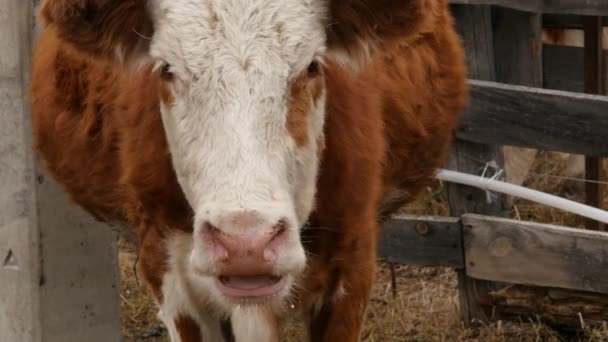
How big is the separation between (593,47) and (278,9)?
337 cm

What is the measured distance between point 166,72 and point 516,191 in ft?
8.64

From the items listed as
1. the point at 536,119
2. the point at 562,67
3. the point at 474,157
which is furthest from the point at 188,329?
the point at 562,67

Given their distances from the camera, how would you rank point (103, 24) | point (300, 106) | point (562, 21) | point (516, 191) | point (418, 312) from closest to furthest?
point (300, 106) → point (103, 24) → point (516, 191) → point (418, 312) → point (562, 21)

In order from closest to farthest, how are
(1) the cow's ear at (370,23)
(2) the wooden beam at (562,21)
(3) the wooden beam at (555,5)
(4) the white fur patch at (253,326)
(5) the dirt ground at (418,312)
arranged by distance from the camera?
(1) the cow's ear at (370,23), (4) the white fur patch at (253,326), (3) the wooden beam at (555,5), (5) the dirt ground at (418,312), (2) the wooden beam at (562,21)

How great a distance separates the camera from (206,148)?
4008 millimetres

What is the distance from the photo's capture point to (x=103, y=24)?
4.29 m

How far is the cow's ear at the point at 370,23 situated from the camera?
429cm

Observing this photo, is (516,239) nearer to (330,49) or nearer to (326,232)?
(326,232)

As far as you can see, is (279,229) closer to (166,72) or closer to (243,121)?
(243,121)

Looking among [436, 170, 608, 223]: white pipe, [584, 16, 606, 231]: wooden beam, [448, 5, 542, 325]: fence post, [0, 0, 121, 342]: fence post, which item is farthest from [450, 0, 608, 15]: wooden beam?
[0, 0, 121, 342]: fence post

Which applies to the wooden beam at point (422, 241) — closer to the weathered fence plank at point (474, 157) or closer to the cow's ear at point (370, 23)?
the weathered fence plank at point (474, 157)

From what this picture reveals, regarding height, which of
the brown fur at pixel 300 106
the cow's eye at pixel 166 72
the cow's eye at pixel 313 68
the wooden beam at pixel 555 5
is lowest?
the wooden beam at pixel 555 5

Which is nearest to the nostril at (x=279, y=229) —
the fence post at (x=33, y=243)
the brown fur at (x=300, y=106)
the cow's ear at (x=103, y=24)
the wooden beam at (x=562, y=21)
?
the brown fur at (x=300, y=106)

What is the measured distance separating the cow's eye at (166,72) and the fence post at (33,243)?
1.29 meters
